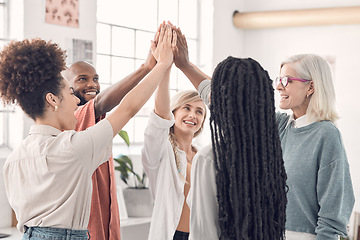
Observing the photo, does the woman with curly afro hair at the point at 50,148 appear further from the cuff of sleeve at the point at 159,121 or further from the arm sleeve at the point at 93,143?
the cuff of sleeve at the point at 159,121

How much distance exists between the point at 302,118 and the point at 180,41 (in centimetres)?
63

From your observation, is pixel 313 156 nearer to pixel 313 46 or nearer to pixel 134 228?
pixel 134 228

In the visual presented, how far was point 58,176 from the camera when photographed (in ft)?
4.93

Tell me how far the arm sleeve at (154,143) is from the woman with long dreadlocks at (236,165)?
91 centimetres

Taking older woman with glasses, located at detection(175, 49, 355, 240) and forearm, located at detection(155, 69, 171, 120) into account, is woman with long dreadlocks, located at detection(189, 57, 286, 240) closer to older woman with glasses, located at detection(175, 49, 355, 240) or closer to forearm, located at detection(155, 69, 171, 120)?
older woman with glasses, located at detection(175, 49, 355, 240)

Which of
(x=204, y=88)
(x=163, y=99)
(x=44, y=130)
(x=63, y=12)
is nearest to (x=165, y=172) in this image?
(x=163, y=99)

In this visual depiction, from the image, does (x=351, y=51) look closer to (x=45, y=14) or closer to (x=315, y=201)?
(x=45, y=14)

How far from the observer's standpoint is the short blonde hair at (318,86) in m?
1.93

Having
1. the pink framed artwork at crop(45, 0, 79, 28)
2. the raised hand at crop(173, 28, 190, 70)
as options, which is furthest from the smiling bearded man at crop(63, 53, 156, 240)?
the pink framed artwork at crop(45, 0, 79, 28)

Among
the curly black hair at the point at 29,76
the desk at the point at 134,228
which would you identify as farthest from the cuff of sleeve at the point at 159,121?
the desk at the point at 134,228

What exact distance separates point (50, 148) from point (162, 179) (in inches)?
43.0

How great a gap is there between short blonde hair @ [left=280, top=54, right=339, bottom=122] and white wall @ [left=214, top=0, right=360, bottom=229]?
3.23 m

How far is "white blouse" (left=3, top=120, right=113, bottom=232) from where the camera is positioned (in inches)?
59.2

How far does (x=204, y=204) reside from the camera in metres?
1.44
